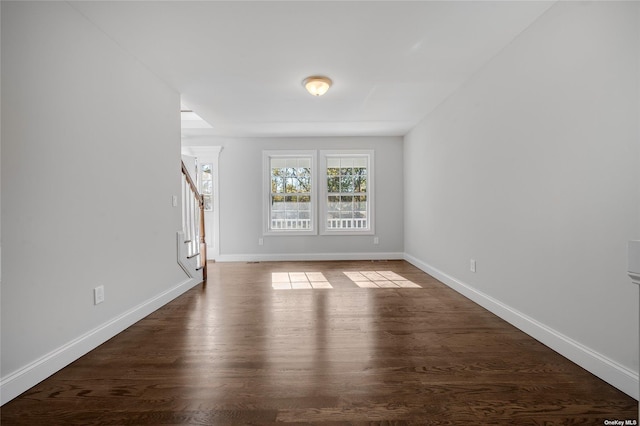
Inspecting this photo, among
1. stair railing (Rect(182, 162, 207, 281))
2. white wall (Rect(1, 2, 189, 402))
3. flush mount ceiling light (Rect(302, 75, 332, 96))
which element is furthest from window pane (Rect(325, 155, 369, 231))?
white wall (Rect(1, 2, 189, 402))

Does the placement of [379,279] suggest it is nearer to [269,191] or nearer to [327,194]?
[327,194]

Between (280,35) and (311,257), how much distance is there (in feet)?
13.6

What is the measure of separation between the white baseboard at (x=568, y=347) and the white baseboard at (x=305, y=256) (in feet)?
8.69

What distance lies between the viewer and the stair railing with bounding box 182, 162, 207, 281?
3.80m

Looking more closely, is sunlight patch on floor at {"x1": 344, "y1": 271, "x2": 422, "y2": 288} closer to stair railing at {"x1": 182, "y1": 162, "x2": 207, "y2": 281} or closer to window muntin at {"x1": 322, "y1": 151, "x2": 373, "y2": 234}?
window muntin at {"x1": 322, "y1": 151, "x2": 373, "y2": 234}

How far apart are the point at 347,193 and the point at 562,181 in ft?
13.3

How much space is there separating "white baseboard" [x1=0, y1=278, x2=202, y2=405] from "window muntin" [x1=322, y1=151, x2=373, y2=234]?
357 cm

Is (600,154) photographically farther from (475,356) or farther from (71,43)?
(71,43)

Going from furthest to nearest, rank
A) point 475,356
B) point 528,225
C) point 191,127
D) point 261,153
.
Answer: point 261,153, point 191,127, point 528,225, point 475,356

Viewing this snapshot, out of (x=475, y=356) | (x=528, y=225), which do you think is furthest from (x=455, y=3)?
(x=475, y=356)

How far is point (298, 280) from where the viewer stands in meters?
4.23

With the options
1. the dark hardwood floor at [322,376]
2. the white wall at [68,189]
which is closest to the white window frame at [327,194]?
the dark hardwood floor at [322,376]

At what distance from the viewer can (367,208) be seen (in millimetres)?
5980

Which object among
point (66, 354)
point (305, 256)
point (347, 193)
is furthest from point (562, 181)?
point (305, 256)
